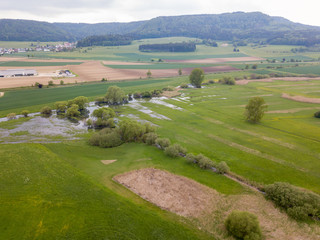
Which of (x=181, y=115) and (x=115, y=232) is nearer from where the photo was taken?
(x=115, y=232)

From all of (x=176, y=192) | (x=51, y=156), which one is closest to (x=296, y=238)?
(x=176, y=192)

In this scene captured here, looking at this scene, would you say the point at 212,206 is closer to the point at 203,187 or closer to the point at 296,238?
the point at 203,187

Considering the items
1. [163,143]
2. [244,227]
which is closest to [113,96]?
[163,143]

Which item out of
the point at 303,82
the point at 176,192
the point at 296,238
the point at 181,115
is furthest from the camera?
the point at 303,82

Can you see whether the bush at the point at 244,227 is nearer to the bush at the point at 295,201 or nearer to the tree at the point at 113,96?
the bush at the point at 295,201

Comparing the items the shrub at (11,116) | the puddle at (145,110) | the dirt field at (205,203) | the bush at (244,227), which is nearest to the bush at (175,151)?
the dirt field at (205,203)

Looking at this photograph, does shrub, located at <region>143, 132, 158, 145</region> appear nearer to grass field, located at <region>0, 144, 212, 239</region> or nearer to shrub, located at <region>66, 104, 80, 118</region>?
grass field, located at <region>0, 144, 212, 239</region>
